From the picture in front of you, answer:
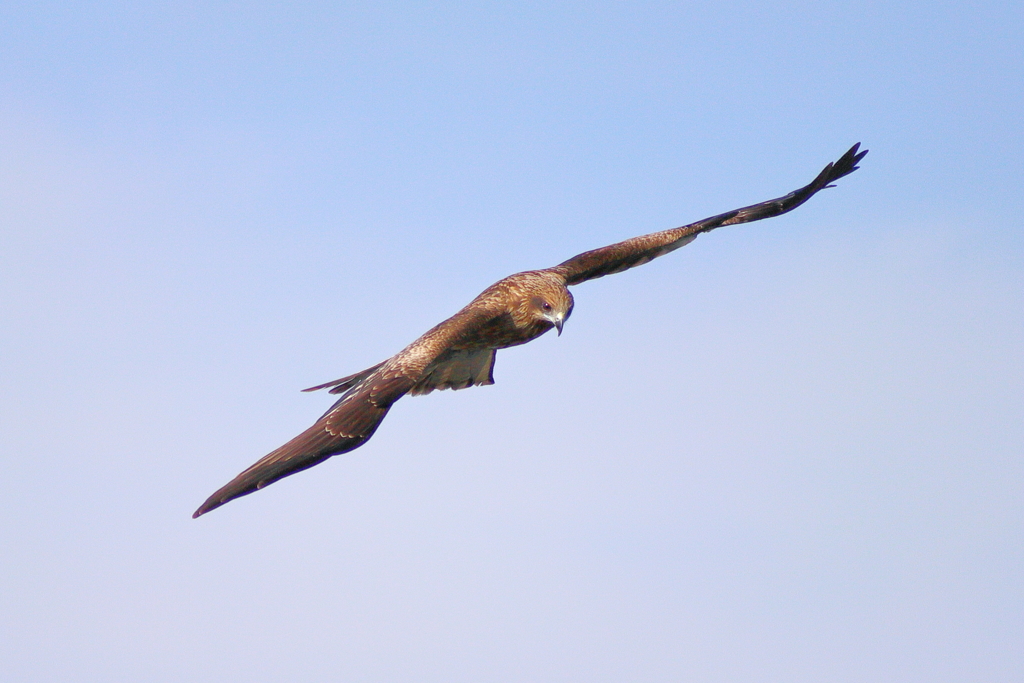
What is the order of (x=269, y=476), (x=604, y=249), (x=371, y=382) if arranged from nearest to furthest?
(x=269, y=476)
(x=371, y=382)
(x=604, y=249)

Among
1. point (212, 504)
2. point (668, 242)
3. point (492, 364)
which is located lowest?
point (212, 504)

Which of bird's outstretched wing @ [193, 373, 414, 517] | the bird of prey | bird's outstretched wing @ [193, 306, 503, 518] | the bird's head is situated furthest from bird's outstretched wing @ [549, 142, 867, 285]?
bird's outstretched wing @ [193, 373, 414, 517]

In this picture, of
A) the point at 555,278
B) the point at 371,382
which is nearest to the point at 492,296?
the point at 555,278

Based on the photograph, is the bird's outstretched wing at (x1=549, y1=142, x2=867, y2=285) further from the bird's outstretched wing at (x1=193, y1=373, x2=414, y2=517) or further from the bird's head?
the bird's outstretched wing at (x1=193, y1=373, x2=414, y2=517)

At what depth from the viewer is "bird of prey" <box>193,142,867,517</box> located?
10.9 metres

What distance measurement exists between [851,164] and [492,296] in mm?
5971

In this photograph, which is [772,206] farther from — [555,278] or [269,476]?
[269,476]

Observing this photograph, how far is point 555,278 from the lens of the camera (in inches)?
536

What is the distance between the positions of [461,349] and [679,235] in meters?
4.04

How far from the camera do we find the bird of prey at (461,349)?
10930mm

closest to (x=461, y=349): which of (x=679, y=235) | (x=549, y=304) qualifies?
(x=549, y=304)

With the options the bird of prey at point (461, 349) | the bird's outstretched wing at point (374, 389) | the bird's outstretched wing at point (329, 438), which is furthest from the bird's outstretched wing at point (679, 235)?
the bird's outstretched wing at point (329, 438)

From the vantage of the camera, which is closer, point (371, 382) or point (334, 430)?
point (334, 430)

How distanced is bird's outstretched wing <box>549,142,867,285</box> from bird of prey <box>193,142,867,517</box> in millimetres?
15
